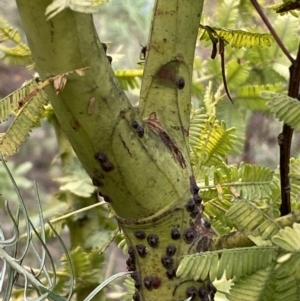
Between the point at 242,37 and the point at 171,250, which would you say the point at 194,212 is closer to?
the point at 171,250

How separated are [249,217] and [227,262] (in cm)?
3

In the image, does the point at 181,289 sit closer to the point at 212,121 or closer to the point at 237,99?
the point at 212,121

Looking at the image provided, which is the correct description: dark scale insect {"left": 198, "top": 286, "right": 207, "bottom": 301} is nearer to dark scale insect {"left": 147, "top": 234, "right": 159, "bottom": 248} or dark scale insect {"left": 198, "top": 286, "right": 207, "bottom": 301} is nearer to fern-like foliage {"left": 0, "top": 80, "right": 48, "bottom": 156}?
dark scale insect {"left": 147, "top": 234, "right": 159, "bottom": 248}

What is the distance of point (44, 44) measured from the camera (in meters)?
0.26

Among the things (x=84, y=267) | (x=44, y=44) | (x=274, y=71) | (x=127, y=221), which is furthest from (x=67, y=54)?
(x=274, y=71)

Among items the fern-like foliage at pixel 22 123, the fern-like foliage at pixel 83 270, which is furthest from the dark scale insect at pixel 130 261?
the fern-like foliage at pixel 83 270

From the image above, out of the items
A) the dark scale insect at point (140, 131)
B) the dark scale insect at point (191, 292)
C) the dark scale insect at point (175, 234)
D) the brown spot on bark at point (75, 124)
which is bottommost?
the dark scale insect at point (191, 292)

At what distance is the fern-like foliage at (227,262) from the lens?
271mm

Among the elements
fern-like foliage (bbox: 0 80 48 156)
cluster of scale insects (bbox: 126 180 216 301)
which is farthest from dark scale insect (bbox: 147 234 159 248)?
fern-like foliage (bbox: 0 80 48 156)

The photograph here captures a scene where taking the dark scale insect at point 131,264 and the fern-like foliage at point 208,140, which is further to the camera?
the fern-like foliage at point 208,140

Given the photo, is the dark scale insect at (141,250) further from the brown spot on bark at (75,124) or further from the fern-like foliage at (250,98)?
the fern-like foliage at (250,98)

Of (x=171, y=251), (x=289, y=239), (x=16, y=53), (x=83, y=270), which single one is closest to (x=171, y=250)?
(x=171, y=251)

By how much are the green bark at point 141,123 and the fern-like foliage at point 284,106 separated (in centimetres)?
8

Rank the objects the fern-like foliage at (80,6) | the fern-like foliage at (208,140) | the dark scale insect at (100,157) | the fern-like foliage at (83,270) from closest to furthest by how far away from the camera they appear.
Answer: the fern-like foliage at (80,6) < the dark scale insect at (100,157) < the fern-like foliage at (208,140) < the fern-like foliage at (83,270)
